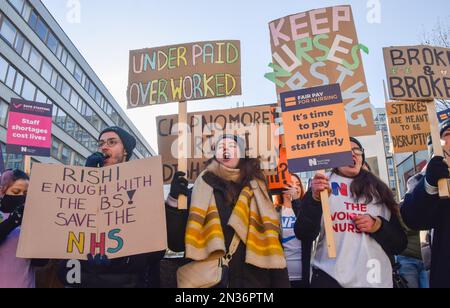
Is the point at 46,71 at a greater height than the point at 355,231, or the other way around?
the point at 46,71

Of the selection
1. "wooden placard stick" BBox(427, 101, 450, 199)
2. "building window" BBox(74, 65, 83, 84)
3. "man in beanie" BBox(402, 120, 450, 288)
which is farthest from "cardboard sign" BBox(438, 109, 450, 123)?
"building window" BBox(74, 65, 83, 84)

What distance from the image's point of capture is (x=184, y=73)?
3297 mm

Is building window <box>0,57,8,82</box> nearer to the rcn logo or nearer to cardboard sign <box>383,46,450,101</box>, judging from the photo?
cardboard sign <box>383,46,450,101</box>

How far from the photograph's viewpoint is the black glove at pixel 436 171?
8.07 ft

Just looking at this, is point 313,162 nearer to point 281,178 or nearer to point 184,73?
point 281,178

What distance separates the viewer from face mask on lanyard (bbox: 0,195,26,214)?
2.74m

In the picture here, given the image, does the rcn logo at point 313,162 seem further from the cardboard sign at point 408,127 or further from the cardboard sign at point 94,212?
the cardboard sign at point 408,127

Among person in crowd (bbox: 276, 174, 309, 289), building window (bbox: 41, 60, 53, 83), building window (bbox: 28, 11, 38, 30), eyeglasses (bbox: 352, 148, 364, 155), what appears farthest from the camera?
building window (bbox: 41, 60, 53, 83)

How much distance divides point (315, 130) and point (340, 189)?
467mm

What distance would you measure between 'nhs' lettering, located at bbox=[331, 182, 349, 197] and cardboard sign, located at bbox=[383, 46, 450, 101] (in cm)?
100

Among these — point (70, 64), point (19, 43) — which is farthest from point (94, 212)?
point (70, 64)
